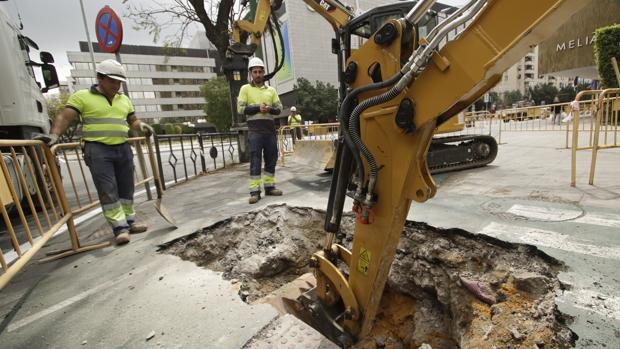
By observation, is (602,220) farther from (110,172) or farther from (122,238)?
(110,172)

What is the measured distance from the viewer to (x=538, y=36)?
3.47ft

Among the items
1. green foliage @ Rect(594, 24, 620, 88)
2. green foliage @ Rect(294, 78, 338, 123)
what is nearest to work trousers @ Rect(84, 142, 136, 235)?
green foliage @ Rect(594, 24, 620, 88)

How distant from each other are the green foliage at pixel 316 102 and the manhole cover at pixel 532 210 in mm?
35947

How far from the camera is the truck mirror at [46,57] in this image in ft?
16.7

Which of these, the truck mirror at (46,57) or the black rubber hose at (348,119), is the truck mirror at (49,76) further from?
the black rubber hose at (348,119)

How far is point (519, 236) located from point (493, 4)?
2209 mm

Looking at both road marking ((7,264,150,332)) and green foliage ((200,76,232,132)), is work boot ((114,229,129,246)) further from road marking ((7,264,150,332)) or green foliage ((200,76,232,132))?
green foliage ((200,76,232,132))

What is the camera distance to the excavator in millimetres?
1120

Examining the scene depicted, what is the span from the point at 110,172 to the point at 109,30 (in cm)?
465

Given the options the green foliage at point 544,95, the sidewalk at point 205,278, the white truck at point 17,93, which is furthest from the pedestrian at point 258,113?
the green foliage at point 544,95

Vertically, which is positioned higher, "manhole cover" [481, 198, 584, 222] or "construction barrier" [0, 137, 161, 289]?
"construction barrier" [0, 137, 161, 289]

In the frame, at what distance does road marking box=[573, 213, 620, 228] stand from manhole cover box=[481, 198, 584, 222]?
0.07m

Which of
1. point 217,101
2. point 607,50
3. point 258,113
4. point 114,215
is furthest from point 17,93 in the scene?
point 217,101

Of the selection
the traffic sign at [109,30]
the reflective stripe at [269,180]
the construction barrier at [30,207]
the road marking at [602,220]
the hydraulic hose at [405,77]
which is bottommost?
the road marking at [602,220]
